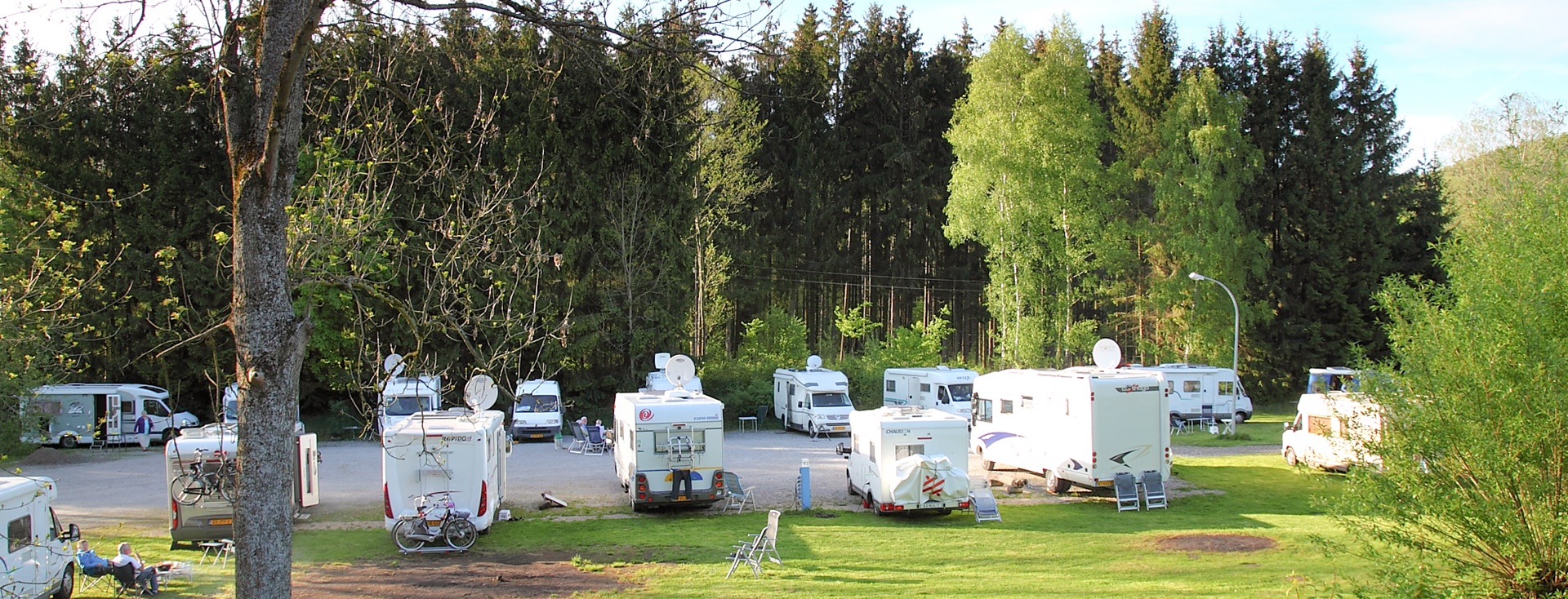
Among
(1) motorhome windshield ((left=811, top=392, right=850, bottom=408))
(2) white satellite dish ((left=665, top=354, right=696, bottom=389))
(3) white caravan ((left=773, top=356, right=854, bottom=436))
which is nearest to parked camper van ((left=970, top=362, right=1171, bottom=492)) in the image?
(2) white satellite dish ((left=665, top=354, right=696, bottom=389))

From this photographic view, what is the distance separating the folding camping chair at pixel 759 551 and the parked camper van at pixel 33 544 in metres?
7.95

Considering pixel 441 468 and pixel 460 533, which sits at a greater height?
pixel 441 468

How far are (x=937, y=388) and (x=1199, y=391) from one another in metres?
9.04

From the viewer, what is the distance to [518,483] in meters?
21.5

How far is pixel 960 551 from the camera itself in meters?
14.8

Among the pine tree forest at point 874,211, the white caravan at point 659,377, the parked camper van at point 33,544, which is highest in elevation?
the pine tree forest at point 874,211

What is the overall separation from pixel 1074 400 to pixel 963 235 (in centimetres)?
1799

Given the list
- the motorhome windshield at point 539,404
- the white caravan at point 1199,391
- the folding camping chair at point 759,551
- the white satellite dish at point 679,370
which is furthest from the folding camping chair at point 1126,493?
the motorhome windshield at point 539,404

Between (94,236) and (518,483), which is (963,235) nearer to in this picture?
(518,483)

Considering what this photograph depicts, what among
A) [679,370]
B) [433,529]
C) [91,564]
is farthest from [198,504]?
[679,370]

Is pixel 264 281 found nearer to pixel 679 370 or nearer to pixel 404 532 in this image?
pixel 404 532

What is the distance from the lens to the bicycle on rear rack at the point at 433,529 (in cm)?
1488

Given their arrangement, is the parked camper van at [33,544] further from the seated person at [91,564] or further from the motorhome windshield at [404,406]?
the motorhome windshield at [404,406]

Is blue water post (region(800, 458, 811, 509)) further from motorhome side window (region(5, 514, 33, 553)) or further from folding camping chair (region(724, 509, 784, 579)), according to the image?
motorhome side window (region(5, 514, 33, 553))
